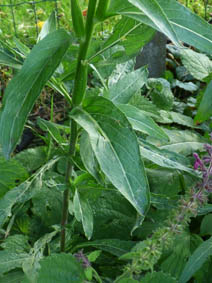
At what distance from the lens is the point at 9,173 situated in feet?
6.19

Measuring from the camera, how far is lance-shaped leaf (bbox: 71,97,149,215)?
105 centimetres

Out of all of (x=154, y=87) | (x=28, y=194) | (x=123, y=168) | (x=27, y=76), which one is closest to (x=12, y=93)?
(x=27, y=76)

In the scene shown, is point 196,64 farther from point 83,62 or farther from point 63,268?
point 63,268

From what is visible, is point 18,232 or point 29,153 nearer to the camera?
point 18,232

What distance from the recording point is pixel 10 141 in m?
1.03

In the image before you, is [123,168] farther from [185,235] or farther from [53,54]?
[185,235]

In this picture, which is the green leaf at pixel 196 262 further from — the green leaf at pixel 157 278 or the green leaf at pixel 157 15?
the green leaf at pixel 157 15

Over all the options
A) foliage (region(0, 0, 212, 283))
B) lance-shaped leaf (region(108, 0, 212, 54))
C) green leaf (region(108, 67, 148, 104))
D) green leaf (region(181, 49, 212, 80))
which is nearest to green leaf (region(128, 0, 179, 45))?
foliage (region(0, 0, 212, 283))

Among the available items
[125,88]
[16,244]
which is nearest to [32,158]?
[16,244]

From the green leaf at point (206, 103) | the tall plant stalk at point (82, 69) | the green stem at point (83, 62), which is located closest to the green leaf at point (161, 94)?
the green leaf at point (206, 103)

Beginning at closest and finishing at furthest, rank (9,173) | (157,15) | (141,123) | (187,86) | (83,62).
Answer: (157,15), (83,62), (141,123), (9,173), (187,86)

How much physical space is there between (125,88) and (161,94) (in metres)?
1.02

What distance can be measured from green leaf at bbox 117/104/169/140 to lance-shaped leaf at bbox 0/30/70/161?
309mm

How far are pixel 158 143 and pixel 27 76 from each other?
1058 millimetres
